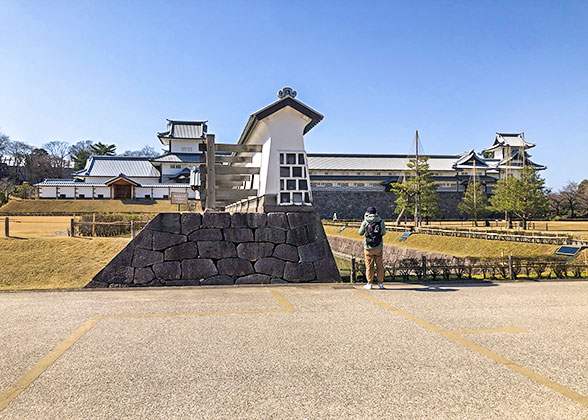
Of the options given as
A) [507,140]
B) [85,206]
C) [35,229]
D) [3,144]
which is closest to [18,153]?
[3,144]

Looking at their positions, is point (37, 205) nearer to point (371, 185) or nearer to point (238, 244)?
point (371, 185)

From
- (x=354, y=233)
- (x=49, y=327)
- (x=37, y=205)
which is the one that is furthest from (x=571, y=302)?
(x=37, y=205)

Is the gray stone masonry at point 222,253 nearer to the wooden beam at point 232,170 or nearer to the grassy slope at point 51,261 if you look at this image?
the wooden beam at point 232,170

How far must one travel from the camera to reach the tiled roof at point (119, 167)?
48406 mm

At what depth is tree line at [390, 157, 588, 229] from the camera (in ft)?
93.0

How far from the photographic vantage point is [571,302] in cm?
657

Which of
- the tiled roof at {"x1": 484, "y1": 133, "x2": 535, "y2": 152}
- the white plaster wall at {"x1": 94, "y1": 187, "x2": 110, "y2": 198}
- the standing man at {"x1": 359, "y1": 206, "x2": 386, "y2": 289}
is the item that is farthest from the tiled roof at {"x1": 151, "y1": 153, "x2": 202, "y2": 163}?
the standing man at {"x1": 359, "y1": 206, "x2": 386, "y2": 289}

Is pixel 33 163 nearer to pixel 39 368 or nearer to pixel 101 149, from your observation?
pixel 101 149

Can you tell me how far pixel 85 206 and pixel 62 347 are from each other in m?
42.0

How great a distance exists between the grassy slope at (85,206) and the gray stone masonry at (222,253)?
32772mm

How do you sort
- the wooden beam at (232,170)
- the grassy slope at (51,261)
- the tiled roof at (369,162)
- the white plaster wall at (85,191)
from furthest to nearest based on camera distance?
the tiled roof at (369,162) → the white plaster wall at (85,191) → the grassy slope at (51,261) → the wooden beam at (232,170)

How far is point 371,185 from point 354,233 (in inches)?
727

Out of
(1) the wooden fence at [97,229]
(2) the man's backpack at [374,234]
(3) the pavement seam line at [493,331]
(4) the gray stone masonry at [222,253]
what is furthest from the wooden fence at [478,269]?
(1) the wooden fence at [97,229]

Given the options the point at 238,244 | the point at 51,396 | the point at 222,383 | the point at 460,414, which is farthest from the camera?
the point at 238,244
